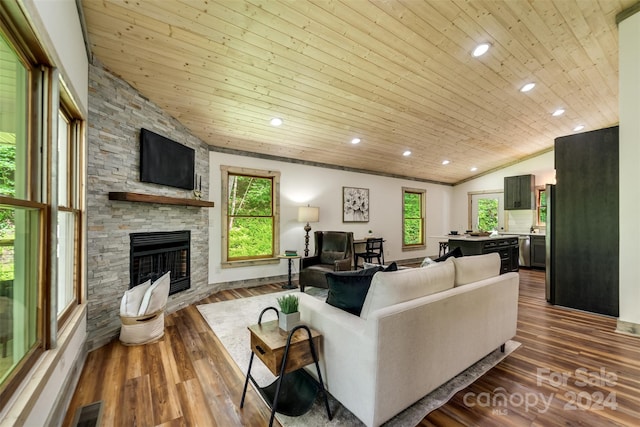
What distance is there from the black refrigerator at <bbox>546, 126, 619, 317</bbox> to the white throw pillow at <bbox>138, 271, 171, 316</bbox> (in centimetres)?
528

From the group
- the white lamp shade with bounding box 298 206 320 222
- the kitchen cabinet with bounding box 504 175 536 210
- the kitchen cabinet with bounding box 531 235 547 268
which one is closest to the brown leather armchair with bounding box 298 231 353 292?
the white lamp shade with bounding box 298 206 320 222

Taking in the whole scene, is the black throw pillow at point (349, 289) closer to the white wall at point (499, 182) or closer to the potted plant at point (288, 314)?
the potted plant at point (288, 314)

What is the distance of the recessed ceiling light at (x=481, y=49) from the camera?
10.2ft

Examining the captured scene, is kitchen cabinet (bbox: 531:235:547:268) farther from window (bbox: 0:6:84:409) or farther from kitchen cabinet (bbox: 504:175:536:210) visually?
window (bbox: 0:6:84:409)

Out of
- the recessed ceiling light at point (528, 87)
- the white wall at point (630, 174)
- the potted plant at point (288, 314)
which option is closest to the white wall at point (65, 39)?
the potted plant at point (288, 314)

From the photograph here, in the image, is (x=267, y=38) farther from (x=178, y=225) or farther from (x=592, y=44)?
(x=592, y=44)

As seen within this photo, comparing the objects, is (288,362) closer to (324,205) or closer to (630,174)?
(630,174)

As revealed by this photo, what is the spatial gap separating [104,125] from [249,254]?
3.14m

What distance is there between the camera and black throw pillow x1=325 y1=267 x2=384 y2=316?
5.97 ft

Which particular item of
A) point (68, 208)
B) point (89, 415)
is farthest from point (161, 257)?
point (89, 415)

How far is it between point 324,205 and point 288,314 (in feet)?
14.6

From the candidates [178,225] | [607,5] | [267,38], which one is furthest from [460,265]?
[178,225]

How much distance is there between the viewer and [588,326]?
3.21 m

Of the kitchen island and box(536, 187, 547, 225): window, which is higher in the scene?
box(536, 187, 547, 225): window
